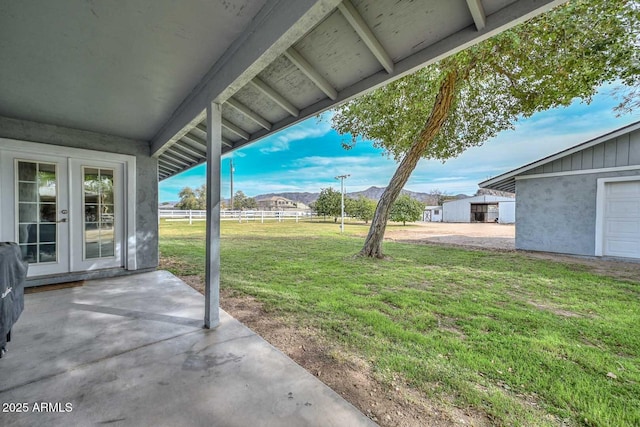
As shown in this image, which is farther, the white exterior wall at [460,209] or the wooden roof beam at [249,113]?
the white exterior wall at [460,209]

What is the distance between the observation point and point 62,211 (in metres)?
3.79

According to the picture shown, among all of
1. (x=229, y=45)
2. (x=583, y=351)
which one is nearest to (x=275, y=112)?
(x=229, y=45)

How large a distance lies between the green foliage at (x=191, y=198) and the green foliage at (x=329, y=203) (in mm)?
20430

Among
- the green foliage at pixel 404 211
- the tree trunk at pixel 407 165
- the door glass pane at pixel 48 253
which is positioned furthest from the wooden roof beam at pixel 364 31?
the green foliage at pixel 404 211

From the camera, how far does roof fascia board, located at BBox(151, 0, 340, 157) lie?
137cm

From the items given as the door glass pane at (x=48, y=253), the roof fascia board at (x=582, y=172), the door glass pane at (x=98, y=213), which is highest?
the roof fascia board at (x=582, y=172)

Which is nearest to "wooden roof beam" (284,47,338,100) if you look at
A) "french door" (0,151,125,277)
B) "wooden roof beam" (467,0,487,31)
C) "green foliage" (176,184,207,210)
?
"wooden roof beam" (467,0,487,31)

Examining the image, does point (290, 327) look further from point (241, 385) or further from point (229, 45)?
point (229, 45)

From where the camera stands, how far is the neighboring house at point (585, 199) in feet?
19.1

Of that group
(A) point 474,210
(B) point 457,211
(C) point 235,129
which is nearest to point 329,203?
(B) point 457,211

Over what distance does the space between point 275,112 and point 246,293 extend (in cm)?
251

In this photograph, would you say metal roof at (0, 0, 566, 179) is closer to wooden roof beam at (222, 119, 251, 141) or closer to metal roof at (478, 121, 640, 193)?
wooden roof beam at (222, 119, 251, 141)

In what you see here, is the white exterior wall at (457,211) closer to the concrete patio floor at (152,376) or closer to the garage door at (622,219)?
the garage door at (622,219)

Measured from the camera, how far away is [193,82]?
2.42 meters
